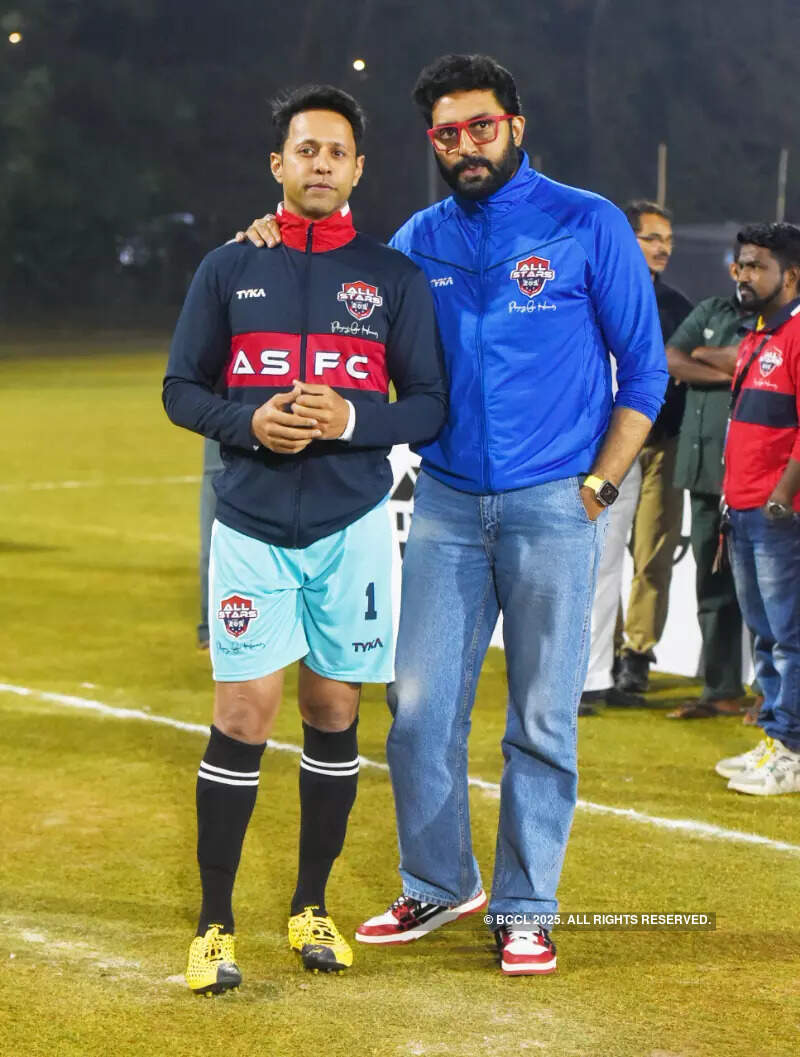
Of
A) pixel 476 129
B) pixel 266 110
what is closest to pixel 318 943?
pixel 476 129

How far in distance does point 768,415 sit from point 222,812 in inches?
111

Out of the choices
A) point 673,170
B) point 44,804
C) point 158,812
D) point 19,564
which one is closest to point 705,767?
point 158,812

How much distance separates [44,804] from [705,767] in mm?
2453

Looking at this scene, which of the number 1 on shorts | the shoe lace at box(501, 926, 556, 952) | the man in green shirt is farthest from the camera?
the man in green shirt

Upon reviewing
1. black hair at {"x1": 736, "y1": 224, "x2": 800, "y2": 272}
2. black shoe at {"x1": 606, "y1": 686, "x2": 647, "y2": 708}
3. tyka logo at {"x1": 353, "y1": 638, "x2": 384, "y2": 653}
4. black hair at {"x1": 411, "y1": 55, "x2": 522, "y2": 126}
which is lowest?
black shoe at {"x1": 606, "y1": 686, "x2": 647, "y2": 708}

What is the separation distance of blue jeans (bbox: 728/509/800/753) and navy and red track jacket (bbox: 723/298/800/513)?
3.8 inches

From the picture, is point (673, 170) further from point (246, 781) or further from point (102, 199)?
point (246, 781)

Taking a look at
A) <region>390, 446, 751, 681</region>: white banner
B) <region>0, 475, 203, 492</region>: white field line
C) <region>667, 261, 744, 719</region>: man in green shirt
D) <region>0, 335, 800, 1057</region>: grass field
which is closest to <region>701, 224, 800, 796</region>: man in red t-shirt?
<region>0, 335, 800, 1057</region>: grass field

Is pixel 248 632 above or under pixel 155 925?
above

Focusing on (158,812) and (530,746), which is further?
(158,812)

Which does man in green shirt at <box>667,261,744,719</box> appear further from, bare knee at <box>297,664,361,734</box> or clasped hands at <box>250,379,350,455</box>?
clasped hands at <box>250,379,350,455</box>

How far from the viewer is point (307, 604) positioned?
394 cm

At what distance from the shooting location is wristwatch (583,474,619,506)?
396 centimetres

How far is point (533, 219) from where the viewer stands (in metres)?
4.00
